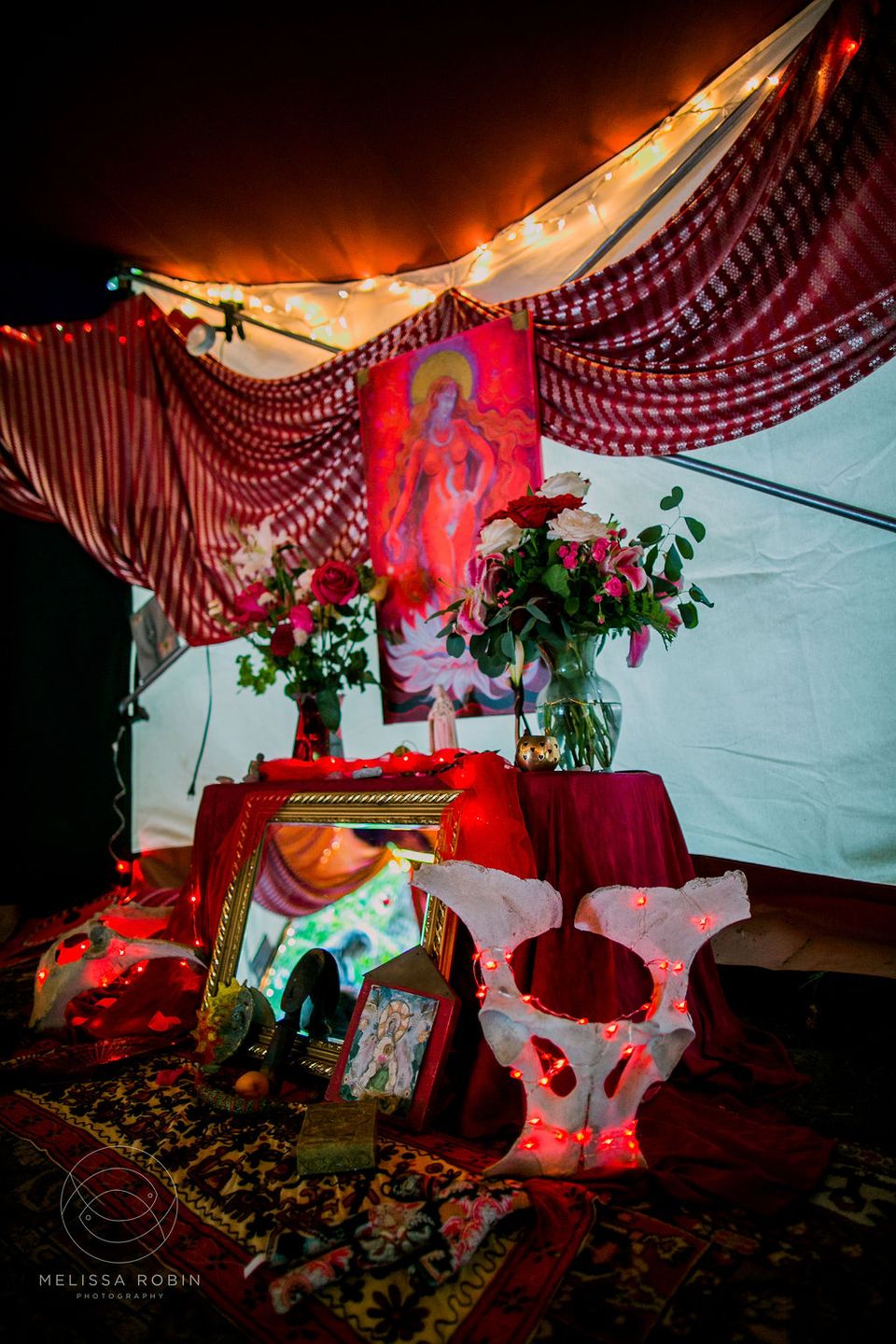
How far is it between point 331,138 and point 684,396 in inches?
50.6

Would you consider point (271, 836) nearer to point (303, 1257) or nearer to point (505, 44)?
point (303, 1257)

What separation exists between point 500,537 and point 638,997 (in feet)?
3.12

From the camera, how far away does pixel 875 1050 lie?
1616mm

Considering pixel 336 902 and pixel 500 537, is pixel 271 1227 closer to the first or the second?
pixel 336 902

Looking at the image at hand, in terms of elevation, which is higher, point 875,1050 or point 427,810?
point 427,810

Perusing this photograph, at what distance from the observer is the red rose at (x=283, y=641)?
2.15 meters

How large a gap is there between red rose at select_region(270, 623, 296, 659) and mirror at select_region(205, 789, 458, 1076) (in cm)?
45

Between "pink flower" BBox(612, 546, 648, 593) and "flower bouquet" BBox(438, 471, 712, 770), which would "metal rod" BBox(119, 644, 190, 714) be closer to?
"flower bouquet" BBox(438, 471, 712, 770)

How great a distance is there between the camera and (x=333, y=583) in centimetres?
219

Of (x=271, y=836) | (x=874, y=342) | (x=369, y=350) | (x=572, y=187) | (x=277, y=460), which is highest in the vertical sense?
(x=572, y=187)

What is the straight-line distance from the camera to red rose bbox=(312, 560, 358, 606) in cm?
219

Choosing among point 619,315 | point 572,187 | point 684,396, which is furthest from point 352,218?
point 684,396

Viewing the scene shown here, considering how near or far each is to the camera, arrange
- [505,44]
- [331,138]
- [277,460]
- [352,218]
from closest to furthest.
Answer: [505,44] < [331,138] < [352,218] < [277,460]
